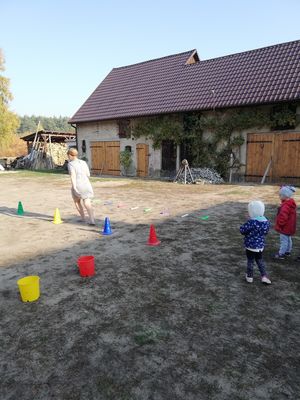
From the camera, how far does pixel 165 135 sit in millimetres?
17422

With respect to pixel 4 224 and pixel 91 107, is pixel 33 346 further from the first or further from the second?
pixel 91 107

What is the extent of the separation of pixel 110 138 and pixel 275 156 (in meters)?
11.1

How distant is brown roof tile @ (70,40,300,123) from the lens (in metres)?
14.4

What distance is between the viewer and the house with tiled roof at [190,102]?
1397 cm

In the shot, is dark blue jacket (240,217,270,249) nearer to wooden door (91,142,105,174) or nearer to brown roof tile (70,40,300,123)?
brown roof tile (70,40,300,123)

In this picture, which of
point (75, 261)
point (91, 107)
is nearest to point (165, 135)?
point (91, 107)

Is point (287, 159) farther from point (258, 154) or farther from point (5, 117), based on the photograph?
point (5, 117)

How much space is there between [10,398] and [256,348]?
186 cm

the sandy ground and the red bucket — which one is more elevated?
the red bucket

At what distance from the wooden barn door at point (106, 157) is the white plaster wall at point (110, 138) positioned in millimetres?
396

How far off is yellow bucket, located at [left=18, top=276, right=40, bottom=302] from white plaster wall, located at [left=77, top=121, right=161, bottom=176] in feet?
50.2

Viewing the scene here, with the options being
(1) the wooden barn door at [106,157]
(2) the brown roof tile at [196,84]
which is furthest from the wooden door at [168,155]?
(1) the wooden barn door at [106,157]

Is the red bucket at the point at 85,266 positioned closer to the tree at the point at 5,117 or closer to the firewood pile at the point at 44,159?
the firewood pile at the point at 44,159

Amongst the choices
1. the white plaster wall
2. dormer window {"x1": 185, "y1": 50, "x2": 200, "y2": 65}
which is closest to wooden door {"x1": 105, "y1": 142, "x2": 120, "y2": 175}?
the white plaster wall
